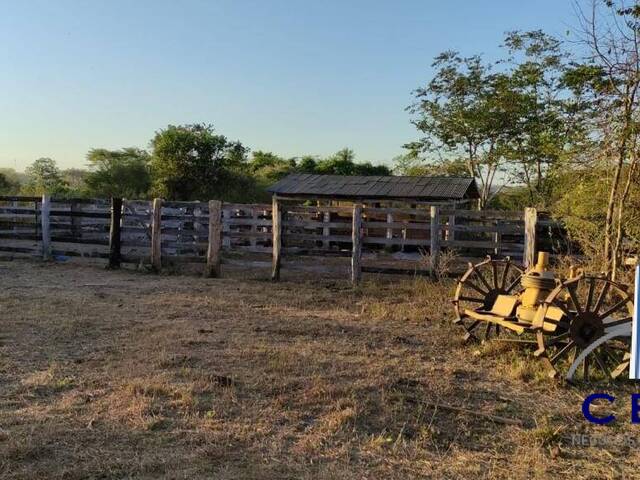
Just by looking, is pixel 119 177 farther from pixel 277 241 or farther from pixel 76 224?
pixel 277 241

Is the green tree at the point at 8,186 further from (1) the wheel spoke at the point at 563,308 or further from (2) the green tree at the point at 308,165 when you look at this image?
(1) the wheel spoke at the point at 563,308

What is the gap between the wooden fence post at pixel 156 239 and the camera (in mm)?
12648

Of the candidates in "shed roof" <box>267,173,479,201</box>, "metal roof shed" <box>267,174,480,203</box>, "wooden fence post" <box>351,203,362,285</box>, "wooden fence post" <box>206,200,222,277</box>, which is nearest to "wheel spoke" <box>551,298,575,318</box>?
"wooden fence post" <box>351,203,362,285</box>

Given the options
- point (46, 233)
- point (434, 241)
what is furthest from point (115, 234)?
point (434, 241)

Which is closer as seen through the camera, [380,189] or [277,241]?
[277,241]

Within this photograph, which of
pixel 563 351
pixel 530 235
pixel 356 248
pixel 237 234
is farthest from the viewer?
pixel 237 234

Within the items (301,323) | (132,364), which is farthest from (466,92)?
(132,364)

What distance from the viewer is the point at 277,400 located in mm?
4598

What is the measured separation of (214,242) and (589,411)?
346 inches

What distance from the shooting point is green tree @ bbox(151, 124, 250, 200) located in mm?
29188

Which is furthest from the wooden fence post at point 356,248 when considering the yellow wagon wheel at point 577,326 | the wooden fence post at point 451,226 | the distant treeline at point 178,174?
the distant treeline at point 178,174

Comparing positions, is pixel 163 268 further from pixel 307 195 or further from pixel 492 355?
pixel 307 195

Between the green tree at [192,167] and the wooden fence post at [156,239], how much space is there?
16986mm

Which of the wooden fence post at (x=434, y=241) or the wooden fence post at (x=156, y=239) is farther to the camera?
the wooden fence post at (x=156, y=239)
